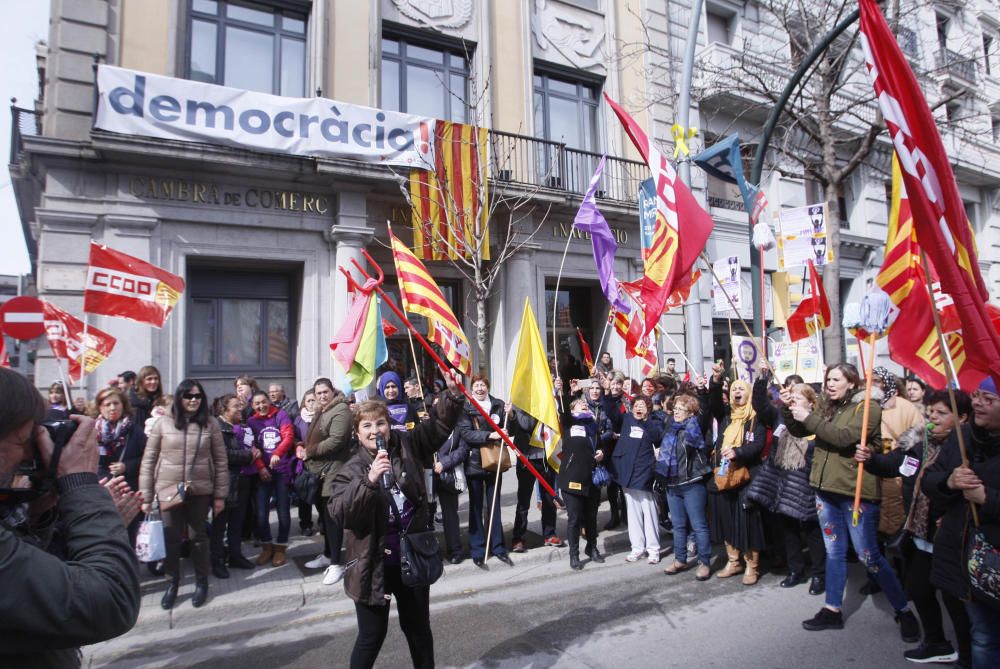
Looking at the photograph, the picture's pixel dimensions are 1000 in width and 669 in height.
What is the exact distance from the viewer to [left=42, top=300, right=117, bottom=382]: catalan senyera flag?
7.60 m

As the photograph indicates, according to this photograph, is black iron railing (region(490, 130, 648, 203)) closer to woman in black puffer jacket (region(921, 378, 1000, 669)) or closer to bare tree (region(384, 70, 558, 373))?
bare tree (region(384, 70, 558, 373))

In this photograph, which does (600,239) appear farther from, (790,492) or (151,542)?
(151,542)

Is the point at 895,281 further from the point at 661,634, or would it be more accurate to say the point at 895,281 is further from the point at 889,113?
the point at 661,634

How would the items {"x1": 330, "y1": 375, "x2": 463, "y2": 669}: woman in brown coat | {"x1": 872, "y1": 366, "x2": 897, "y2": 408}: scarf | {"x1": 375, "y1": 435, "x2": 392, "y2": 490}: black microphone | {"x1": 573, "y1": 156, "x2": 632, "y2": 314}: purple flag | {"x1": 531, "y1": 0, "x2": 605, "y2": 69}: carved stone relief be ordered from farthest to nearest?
{"x1": 531, "y1": 0, "x2": 605, "y2": 69}: carved stone relief, {"x1": 573, "y1": 156, "x2": 632, "y2": 314}: purple flag, {"x1": 872, "y1": 366, "x2": 897, "y2": 408}: scarf, {"x1": 330, "y1": 375, "x2": 463, "y2": 669}: woman in brown coat, {"x1": 375, "y1": 435, "x2": 392, "y2": 490}: black microphone

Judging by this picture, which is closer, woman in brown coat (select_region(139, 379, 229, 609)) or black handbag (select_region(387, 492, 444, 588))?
black handbag (select_region(387, 492, 444, 588))

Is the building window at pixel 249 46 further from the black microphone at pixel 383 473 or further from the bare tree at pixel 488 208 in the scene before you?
the black microphone at pixel 383 473

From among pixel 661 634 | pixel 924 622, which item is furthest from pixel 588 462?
pixel 924 622

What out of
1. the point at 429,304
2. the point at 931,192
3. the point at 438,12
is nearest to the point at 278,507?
the point at 429,304

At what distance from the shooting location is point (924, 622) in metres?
4.22

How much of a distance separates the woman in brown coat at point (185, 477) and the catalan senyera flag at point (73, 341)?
285cm

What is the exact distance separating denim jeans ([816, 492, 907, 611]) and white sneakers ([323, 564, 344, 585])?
14.2 ft

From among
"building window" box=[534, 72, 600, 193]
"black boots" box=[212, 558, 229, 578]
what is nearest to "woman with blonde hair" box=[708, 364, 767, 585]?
"black boots" box=[212, 558, 229, 578]

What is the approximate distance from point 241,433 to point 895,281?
6.59m

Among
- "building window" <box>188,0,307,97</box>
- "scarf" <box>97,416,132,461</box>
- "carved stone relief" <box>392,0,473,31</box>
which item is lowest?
"scarf" <box>97,416,132,461</box>
